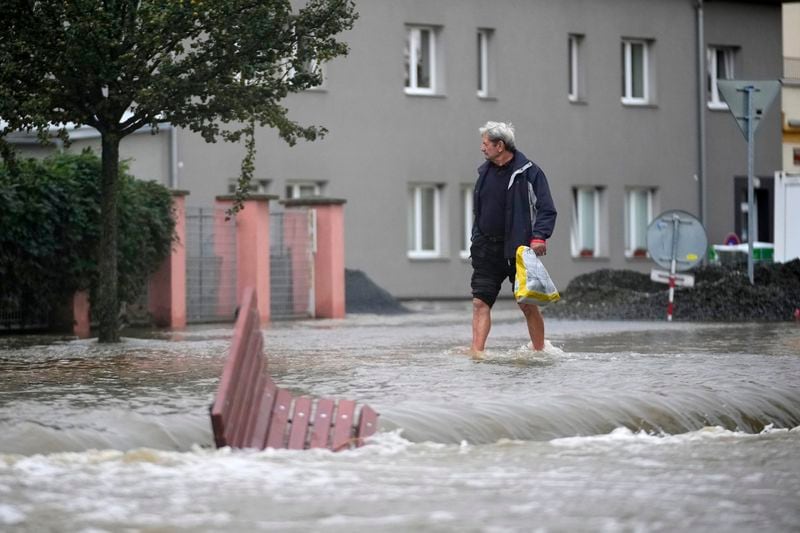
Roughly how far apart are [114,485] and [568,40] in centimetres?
3331

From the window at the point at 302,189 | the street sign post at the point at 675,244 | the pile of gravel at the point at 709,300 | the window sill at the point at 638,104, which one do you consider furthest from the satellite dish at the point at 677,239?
the window sill at the point at 638,104

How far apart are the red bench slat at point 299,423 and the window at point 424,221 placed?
27761mm

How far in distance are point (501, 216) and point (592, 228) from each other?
2640 cm

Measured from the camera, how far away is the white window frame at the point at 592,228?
131 ft

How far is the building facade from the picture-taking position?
117 ft

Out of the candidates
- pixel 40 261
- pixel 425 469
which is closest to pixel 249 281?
pixel 40 261

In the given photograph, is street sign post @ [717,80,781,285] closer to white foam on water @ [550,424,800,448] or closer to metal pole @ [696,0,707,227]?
white foam on water @ [550,424,800,448]

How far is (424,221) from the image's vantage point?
123 ft

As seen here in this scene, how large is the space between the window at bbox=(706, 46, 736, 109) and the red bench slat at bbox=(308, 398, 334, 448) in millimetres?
33798

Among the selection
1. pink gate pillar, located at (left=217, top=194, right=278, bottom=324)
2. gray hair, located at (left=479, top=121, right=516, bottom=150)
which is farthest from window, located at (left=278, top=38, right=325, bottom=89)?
pink gate pillar, located at (left=217, top=194, right=278, bottom=324)

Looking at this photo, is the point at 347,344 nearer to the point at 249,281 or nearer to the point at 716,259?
the point at 249,281

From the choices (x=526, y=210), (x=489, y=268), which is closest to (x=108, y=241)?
(x=489, y=268)

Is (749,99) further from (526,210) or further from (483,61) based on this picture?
(483,61)

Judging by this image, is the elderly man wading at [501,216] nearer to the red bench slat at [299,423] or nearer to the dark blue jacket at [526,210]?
the dark blue jacket at [526,210]
